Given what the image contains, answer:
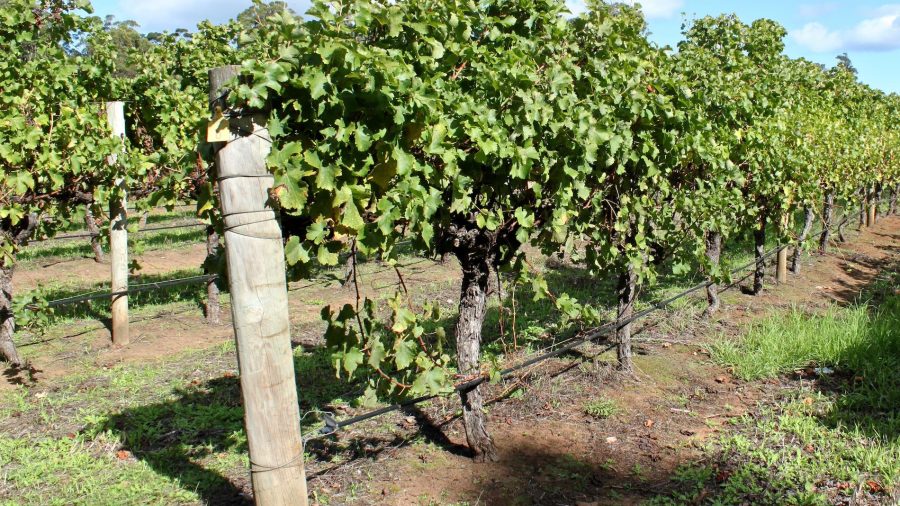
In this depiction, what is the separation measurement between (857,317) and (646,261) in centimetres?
243

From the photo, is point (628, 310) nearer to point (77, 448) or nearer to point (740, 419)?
point (740, 419)

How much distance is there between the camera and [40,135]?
6.16m

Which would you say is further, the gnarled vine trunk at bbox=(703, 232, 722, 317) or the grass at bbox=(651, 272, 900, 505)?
the gnarled vine trunk at bbox=(703, 232, 722, 317)

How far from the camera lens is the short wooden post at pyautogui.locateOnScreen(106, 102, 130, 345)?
702cm

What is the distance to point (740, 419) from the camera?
5098 mm

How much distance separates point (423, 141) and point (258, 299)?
118 centimetres

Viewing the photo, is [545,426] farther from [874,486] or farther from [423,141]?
[423,141]

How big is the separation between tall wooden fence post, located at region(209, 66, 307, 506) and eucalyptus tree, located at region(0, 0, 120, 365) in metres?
4.18

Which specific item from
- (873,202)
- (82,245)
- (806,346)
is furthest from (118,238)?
(873,202)

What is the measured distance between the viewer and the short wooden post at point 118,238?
7.02m

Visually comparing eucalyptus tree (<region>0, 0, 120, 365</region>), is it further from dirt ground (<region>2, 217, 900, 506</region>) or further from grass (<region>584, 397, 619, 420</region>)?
grass (<region>584, 397, 619, 420</region>)

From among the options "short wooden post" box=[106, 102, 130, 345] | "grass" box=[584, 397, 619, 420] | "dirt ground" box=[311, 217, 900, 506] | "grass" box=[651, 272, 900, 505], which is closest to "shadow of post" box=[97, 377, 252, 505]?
"dirt ground" box=[311, 217, 900, 506]

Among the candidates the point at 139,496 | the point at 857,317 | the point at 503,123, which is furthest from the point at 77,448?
the point at 857,317

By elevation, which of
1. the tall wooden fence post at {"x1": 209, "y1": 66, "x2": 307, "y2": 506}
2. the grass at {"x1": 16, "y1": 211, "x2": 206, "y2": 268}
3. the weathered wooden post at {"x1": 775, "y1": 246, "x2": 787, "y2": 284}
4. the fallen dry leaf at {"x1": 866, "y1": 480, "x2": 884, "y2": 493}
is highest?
the tall wooden fence post at {"x1": 209, "y1": 66, "x2": 307, "y2": 506}
